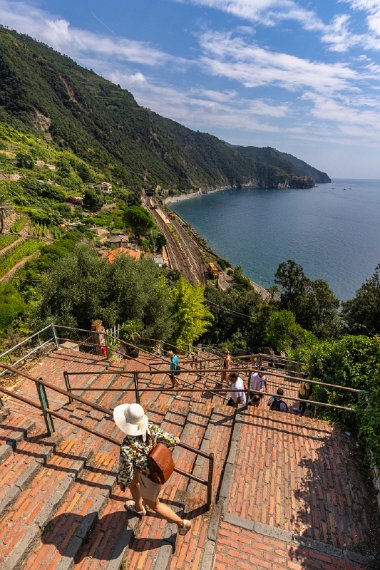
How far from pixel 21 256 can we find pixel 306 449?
3856 cm

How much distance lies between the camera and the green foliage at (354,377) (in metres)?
5.19

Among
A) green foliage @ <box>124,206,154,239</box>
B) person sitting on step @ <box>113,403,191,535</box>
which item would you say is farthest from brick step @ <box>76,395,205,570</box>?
green foliage @ <box>124,206,154,239</box>

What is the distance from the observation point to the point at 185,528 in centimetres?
371

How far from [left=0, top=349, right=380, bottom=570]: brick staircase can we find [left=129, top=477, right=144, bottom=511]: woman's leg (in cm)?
21

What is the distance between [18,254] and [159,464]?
39.4 metres

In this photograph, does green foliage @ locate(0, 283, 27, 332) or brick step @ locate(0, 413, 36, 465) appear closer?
brick step @ locate(0, 413, 36, 465)

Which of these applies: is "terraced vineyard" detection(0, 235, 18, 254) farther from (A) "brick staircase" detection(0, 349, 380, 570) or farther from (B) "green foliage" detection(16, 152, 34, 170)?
(B) "green foliage" detection(16, 152, 34, 170)

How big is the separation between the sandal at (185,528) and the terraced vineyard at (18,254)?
1356 inches

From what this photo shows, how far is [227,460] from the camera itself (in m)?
5.07

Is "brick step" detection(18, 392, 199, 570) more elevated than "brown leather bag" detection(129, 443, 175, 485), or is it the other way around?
"brown leather bag" detection(129, 443, 175, 485)

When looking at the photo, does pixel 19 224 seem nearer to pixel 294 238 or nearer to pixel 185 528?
pixel 185 528

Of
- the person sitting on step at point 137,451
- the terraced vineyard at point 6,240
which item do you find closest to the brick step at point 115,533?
the person sitting on step at point 137,451

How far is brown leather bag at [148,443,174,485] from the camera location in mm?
3119

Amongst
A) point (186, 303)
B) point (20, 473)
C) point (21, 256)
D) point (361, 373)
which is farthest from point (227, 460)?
point (21, 256)
